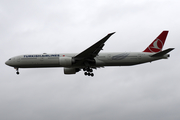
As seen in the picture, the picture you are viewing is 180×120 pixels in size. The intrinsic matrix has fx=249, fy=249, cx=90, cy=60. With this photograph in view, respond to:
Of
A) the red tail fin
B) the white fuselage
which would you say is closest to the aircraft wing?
the white fuselage

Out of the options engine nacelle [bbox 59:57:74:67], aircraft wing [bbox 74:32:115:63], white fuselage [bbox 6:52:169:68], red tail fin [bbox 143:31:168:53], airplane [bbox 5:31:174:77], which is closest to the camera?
aircraft wing [bbox 74:32:115:63]

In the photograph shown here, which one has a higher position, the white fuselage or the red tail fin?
the red tail fin

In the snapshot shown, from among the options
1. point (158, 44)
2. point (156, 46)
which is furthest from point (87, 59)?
point (158, 44)

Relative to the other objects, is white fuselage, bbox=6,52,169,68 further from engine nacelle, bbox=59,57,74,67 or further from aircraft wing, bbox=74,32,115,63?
aircraft wing, bbox=74,32,115,63

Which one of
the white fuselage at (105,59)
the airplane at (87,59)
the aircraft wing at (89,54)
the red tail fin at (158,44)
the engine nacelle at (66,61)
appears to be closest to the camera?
the aircraft wing at (89,54)

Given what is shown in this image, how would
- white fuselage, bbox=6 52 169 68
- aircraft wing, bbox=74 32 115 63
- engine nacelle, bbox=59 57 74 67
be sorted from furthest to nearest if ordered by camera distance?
1. white fuselage, bbox=6 52 169 68
2. engine nacelle, bbox=59 57 74 67
3. aircraft wing, bbox=74 32 115 63

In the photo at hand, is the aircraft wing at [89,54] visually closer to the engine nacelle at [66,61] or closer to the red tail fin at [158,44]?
the engine nacelle at [66,61]

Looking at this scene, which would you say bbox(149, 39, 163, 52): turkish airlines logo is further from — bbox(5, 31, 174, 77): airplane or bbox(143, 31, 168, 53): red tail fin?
bbox(5, 31, 174, 77): airplane

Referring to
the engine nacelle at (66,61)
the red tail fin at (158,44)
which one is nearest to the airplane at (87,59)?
the engine nacelle at (66,61)

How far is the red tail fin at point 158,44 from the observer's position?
33.7 meters

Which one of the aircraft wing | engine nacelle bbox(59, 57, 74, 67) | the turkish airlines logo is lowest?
engine nacelle bbox(59, 57, 74, 67)

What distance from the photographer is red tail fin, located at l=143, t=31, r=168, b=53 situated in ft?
111

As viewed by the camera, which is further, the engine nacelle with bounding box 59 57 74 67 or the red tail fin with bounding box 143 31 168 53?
the red tail fin with bounding box 143 31 168 53

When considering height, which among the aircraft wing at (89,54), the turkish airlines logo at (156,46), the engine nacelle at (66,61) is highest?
the turkish airlines logo at (156,46)
